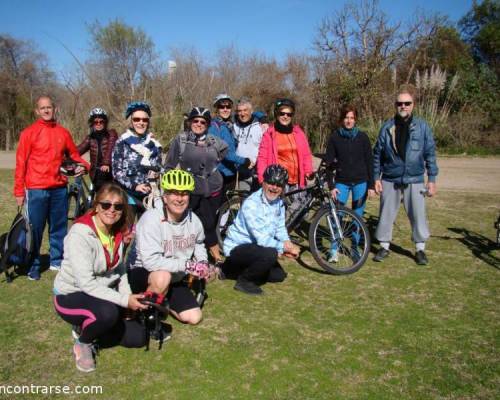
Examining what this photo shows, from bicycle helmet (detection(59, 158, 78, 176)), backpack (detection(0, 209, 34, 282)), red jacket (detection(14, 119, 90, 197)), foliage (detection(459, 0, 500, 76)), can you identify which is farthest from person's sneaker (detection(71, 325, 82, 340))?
foliage (detection(459, 0, 500, 76))

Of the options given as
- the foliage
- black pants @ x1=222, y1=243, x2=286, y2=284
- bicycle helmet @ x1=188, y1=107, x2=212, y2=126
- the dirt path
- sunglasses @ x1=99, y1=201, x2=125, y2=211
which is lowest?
black pants @ x1=222, y1=243, x2=286, y2=284

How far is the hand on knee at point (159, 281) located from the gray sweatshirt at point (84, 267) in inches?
12.3

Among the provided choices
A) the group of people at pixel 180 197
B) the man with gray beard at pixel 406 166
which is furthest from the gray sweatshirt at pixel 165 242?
the man with gray beard at pixel 406 166

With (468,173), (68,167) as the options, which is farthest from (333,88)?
(68,167)

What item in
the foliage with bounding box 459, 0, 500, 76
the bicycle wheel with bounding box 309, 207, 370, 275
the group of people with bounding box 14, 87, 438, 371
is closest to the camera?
the group of people with bounding box 14, 87, 438, 371

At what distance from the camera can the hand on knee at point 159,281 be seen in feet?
11.1

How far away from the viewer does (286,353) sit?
3232 millimetres

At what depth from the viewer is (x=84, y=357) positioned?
3.00 meters

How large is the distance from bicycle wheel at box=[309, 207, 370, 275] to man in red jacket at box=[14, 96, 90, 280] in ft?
9.07

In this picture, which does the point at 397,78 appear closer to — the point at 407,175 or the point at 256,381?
the point at 407,175

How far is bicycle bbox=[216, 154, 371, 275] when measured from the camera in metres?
4.80

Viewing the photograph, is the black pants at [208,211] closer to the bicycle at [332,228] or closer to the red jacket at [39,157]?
the bicycle at [332,228]

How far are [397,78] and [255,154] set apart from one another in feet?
43.4

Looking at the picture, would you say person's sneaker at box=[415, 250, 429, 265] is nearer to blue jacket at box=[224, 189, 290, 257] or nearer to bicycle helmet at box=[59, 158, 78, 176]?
blue jacket at box=[224, 189, 290, 257]
